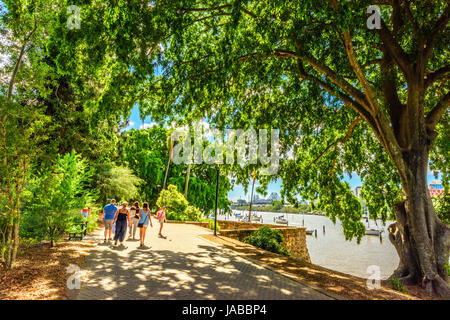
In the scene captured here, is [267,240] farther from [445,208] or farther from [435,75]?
[445,208]

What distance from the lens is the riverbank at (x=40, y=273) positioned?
4.91 meters

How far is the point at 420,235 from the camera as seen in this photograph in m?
8.05

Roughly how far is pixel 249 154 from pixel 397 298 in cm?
841

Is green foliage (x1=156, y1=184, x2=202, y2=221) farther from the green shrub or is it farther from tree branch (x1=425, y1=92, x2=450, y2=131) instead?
tree branch (x1=425, y1=92, x2=450, y2=131)

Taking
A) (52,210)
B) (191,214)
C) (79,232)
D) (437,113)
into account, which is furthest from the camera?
(191,214)

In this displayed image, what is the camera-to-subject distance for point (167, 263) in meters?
8.12

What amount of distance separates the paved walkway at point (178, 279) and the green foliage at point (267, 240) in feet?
17.1

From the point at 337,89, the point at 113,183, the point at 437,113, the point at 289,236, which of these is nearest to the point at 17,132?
the point at 337,89

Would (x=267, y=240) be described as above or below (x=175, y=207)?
below

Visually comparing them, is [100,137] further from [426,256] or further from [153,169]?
[426,256]

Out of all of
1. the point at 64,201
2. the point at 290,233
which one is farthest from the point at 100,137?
the point at 290,233

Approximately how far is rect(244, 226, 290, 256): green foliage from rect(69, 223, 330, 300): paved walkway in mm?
5199

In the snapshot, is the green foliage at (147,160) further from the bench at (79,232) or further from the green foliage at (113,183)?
the bench at (79,232)

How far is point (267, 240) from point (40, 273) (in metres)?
11.1
